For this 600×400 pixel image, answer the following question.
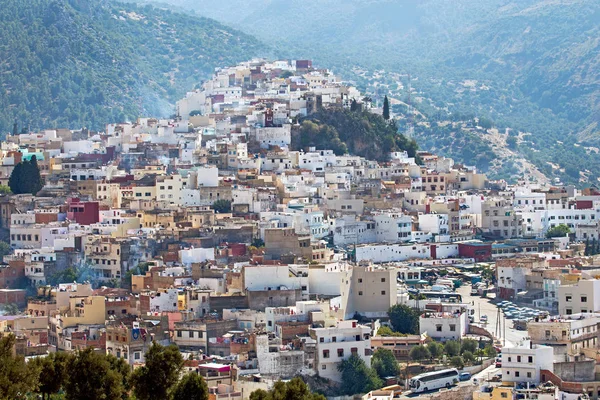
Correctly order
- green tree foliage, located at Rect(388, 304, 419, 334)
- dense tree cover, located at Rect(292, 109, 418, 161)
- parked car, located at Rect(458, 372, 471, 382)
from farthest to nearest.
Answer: dense tree cover, located at Rect(292, 109, 418, 161) < green tree foliage, located at Rect(388, 304, 419, 334) < parked car, located at Rect(458, 372, 471, 382)

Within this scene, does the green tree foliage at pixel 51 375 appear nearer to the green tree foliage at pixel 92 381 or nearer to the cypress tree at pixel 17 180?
the green tree foliage at pixel 92 381

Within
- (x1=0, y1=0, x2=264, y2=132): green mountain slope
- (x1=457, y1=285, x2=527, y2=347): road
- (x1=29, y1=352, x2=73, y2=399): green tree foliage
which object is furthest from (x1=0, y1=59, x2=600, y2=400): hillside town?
(x1=0, y1=0, x2=264, y2=132): green mountain slope

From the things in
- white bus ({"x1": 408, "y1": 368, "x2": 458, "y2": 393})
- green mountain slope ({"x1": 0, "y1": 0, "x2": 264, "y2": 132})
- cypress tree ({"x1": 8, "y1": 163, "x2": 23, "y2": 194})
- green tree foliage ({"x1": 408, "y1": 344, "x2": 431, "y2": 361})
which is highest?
green mountain slope ({"x1": 0, "y1": 0, "x2": 264, "y2": 132})

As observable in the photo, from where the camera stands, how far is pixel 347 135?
80.4 m

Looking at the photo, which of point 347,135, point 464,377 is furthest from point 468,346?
point 347,135

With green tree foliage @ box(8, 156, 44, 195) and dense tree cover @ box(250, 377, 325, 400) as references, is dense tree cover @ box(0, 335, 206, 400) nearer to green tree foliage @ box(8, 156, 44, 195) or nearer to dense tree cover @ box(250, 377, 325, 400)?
dense tree cover @ box(250, 377, 325, 400)

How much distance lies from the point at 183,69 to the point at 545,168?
41198 mm

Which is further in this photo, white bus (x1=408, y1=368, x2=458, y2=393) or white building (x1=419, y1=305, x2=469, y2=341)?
white building (x1=419, y1=305, x2=469, y2=341)

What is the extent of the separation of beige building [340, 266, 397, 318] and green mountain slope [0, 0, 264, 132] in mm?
61575

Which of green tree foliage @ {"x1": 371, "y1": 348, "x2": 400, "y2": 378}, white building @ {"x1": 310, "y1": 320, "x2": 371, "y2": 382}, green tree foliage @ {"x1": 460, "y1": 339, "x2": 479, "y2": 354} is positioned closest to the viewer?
white building @ {"x1": 310, "y1": 320, "x2": 371, "y2": 382}

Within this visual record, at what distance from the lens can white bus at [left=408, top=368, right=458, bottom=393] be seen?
150ft

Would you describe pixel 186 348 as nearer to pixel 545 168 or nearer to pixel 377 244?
pixel 377 244

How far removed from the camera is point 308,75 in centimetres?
9412

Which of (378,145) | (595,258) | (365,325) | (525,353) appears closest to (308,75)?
(378,145)
